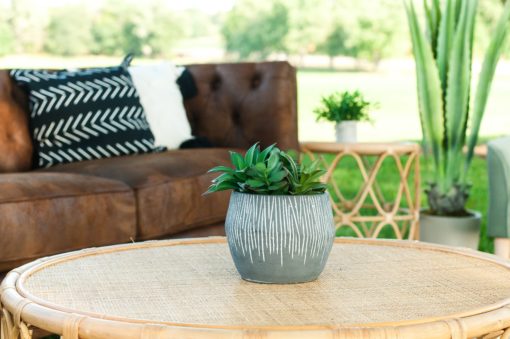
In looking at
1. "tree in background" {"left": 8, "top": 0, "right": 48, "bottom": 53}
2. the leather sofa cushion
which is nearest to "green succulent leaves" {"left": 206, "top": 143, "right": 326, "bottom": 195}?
the leather sofa cushion

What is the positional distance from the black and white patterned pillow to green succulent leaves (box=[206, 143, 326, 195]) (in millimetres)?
1555

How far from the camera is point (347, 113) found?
3.16m

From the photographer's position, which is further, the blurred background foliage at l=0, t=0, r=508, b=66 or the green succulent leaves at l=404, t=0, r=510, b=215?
the blurred background foliage at l=0, t=0, r=508, b=66

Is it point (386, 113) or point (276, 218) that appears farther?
point (386, 113)

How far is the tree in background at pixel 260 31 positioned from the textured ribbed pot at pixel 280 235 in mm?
15658

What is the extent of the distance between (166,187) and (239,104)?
30.2 inches

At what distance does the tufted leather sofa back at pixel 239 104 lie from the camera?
2824 mm

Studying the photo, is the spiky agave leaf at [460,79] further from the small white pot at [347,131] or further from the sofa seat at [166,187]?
the sofa seat at [166,187]

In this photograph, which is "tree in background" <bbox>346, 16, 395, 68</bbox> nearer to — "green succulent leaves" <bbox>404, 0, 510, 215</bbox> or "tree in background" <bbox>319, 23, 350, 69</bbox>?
"tree in background" <bbox>319, 23, 350, 69</bbox>

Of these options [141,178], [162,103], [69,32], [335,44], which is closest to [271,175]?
[141,178]

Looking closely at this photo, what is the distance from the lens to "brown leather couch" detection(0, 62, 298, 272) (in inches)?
85.7

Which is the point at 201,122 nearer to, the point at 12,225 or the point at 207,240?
the point at 12,225

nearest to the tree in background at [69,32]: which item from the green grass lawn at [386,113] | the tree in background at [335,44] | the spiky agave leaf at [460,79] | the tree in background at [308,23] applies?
the green grass lawn at [386,113]

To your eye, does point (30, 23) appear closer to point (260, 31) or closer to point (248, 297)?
point (260, 31)
